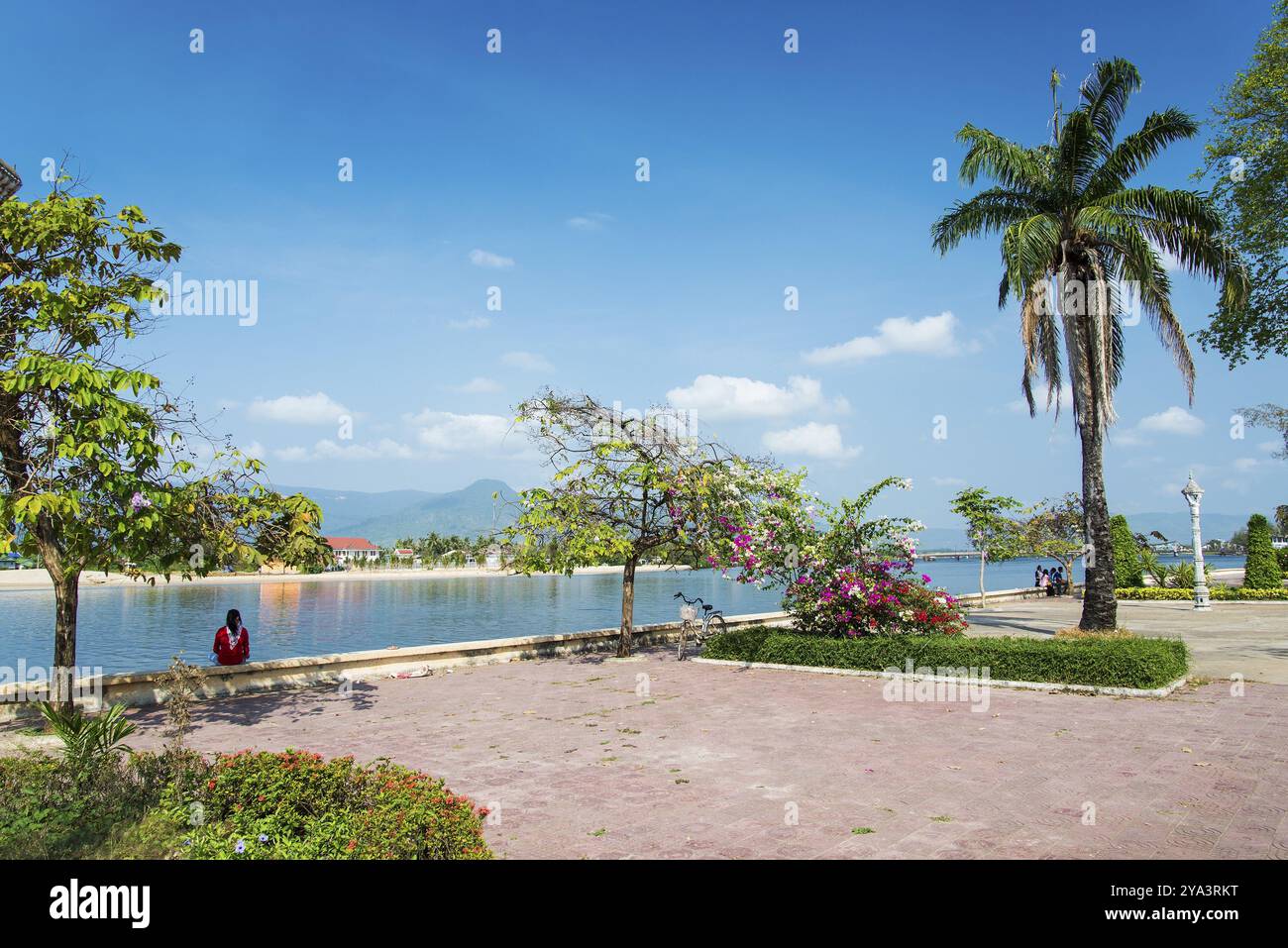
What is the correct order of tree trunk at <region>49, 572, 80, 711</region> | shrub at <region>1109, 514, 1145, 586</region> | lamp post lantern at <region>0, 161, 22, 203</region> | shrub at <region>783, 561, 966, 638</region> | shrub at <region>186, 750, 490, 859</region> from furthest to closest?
shrub at <region>1109, 514, 1145, 586</region> < shrub at <region>783, 561, 966, 638</region> < tree trunk at <region>49, 572, 80, 711</region> < lamp post lantern at <region>0, 161, 22, 203</region> < shrub at <region>186, 750, 490, 859</region>

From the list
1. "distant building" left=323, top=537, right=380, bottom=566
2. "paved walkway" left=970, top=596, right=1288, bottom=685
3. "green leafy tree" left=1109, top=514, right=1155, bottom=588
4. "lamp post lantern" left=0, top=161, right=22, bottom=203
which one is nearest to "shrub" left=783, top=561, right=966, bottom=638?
"paved walkway" left=970, top=596, right=1288, bottom=685

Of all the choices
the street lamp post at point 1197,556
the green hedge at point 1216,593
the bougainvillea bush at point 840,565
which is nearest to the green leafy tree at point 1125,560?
the green hedge at point 1216,593

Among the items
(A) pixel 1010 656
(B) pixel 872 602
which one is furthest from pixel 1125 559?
(A) pixel 1010 656

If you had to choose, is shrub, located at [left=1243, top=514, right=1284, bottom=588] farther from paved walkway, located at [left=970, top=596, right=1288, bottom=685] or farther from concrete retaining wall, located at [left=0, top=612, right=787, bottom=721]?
concrete retaining wall, located at [left=0, top=612, right=787, bottom=721]

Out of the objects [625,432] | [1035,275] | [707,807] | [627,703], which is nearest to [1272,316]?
[1035,275]

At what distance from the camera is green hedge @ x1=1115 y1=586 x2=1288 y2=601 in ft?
92.6

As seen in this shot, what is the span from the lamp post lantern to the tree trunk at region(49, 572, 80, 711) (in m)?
4.05

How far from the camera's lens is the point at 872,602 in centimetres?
1410

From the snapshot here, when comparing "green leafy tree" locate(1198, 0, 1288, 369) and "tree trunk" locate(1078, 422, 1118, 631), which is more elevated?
"green leafy tree" locate(1198, 0, 1288, 369)

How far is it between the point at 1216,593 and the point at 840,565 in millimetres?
22803

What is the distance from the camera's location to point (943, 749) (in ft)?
27.1

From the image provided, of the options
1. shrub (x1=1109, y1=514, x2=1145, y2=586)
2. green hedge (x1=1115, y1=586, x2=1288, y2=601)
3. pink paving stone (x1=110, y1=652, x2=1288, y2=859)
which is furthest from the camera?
shrub (x1=1109, y1=514, x2=1145, y2=586)

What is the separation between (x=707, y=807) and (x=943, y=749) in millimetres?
3208

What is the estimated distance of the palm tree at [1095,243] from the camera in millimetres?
14852
